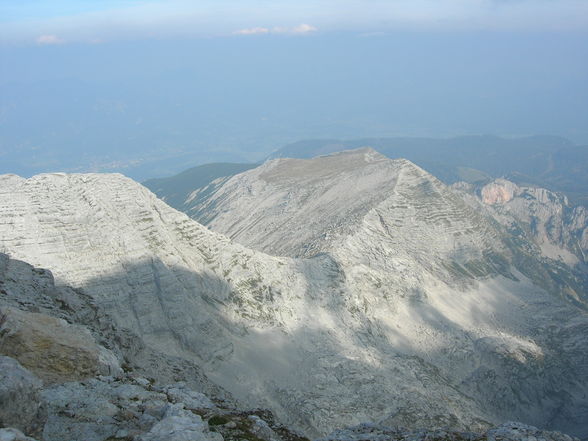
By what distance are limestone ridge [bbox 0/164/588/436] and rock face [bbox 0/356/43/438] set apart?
805 inches

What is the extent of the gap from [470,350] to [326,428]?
27.7 meters

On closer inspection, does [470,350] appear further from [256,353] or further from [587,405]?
[256,353]

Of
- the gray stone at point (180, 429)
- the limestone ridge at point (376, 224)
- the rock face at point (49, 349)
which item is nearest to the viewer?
the gray stone at point (180, 429)

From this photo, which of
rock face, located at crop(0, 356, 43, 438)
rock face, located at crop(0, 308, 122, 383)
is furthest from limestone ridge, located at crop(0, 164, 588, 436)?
rock face, located at crop(0, 356, 43, 438)

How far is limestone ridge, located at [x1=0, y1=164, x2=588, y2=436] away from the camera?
46.2 m

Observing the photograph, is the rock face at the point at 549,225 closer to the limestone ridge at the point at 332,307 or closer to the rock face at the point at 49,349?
the limestone ridge at the point at 332,307

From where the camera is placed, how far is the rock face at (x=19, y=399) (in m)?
12.0

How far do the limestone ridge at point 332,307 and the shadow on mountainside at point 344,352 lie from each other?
15cm

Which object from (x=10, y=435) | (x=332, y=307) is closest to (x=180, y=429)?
(x=10, y=435)

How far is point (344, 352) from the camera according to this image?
53.2m

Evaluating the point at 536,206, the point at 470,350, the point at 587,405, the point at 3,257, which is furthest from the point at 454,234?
the point at 536,206

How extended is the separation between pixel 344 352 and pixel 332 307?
721 centimetres

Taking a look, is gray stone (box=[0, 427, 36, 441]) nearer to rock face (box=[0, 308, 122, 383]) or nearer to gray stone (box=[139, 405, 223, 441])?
gray stone (box=[139, 405, 223, 441])

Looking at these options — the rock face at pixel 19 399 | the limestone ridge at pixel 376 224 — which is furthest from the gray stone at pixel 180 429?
the limestone ridge at pixel 376 224
